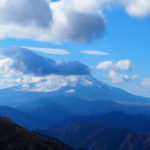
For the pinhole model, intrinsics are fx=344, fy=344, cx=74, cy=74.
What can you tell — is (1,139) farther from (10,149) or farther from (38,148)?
(38,148)

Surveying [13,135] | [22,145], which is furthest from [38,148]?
[13,135]

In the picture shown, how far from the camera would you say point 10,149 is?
583 ft

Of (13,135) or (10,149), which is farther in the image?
(13,135)

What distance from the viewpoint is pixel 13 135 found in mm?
192000

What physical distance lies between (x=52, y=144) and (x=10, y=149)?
22.0 metres

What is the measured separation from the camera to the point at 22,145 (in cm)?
17962

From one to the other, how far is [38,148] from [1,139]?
25.0 meters

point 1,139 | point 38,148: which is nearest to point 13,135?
point 1,139

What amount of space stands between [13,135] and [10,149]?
49.4 feet

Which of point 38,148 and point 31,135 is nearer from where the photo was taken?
point 38,148

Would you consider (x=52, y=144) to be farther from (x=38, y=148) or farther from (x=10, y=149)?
(x=10, y=149)

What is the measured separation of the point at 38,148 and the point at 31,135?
1784 centimetres

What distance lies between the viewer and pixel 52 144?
600 ft

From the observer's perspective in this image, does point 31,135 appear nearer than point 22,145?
No
